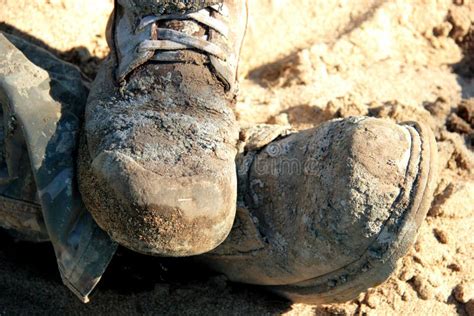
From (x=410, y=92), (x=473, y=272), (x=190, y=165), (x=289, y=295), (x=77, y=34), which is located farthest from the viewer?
(x=410, y=92)

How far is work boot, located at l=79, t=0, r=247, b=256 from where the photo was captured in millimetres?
1090

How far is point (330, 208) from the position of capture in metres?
1.19

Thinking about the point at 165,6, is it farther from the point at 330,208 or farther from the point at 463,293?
the point at 463,293

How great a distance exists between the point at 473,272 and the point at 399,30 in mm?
924

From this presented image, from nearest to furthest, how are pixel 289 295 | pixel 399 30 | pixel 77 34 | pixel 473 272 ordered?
pixel 289 295 → pixel 473 272 → pixel 77 34 → pixel 399 30

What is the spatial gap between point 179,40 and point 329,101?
0.66 meters

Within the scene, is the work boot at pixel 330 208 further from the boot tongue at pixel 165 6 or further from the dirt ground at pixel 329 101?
the boot tongue at pixel 165 6

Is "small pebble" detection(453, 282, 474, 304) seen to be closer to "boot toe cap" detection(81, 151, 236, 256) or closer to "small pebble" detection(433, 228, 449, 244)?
"small pebble" detection(433, 228, 449, 244)

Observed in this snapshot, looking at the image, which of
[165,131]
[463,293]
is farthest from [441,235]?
[165,131]

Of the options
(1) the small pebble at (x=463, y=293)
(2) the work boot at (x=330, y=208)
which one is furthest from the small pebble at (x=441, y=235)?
(2) the work boot at (x=330, y=208)

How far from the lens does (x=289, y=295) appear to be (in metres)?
1.40

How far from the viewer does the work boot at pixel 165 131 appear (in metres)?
1.09

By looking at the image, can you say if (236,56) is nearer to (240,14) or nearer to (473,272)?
(240,14)

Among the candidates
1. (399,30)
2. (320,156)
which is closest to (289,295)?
(320,156)
